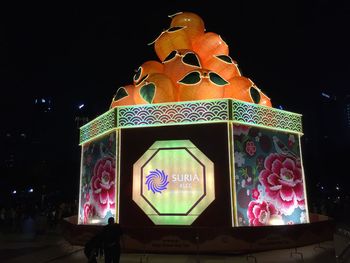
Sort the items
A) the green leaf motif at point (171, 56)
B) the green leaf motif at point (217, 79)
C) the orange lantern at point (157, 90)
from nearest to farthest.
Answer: the orange lantern at point (157, 90) < the green leaf motif at point (217, 79) < the green leaf motif at point (171, 56)

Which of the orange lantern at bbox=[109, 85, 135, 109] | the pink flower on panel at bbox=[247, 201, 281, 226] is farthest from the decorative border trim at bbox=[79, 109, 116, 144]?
the pink flower on panel at bbox=[247, 201, 281, 226]

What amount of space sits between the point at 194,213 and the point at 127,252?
90.2 inches

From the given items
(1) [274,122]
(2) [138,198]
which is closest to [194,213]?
(2) [138,198]

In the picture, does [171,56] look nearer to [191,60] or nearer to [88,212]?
[191,60]

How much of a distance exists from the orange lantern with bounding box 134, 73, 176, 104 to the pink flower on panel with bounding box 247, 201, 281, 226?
440 cm

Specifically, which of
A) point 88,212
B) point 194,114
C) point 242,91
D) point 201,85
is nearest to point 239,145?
point 194,114

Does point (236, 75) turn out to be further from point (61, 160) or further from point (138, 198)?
point (61, 160)

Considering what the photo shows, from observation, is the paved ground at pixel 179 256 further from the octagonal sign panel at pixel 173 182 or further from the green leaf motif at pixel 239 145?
the green leaf motif at pixel 239 145

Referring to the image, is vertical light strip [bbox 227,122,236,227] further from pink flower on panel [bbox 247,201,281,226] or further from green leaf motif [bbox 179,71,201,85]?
green leaf motif [bbox 179,71,201,85]

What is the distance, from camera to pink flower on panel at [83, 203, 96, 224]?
1398cm

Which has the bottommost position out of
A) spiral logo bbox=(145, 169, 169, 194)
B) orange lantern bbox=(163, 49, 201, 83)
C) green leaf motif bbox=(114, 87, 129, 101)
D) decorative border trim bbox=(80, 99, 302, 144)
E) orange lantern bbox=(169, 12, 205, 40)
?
spiral logo bbox=(145, 169, 169, 194)

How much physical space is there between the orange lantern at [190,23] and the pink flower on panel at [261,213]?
277 inches

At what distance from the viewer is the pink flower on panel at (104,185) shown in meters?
13.0

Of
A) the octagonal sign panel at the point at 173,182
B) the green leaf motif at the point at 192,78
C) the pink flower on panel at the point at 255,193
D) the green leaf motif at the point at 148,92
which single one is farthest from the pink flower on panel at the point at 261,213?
the green leaf motif at the point at 148,92
